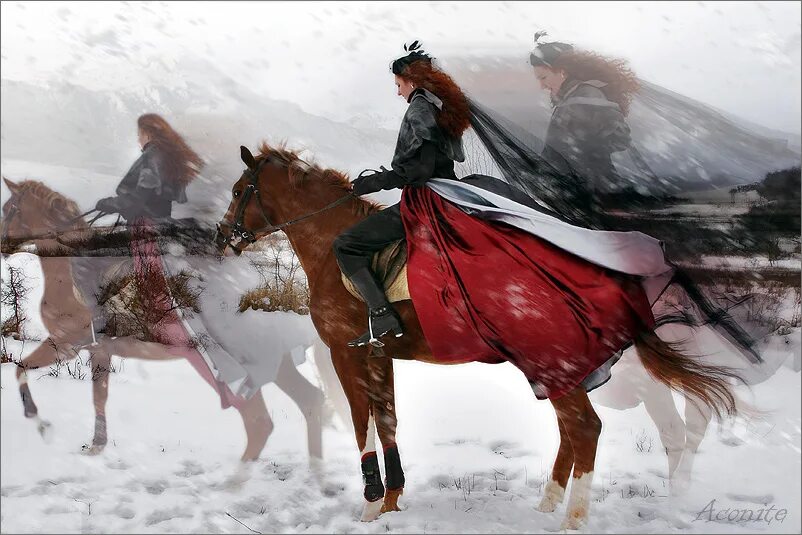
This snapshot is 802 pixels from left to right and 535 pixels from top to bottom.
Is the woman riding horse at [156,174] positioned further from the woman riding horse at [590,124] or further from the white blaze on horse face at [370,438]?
the woman riding horse at [590,124]

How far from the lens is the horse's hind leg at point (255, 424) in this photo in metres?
3.43

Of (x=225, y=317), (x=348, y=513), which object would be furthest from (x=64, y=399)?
(x=348, y=513)

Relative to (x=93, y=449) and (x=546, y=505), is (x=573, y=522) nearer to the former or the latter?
(x=546, y=505)

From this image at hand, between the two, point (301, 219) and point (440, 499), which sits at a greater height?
point (301, 219)

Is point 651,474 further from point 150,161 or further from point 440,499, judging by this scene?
point 150,161

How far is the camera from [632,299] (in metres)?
2.55

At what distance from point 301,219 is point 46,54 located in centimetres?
225

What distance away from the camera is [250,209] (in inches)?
123

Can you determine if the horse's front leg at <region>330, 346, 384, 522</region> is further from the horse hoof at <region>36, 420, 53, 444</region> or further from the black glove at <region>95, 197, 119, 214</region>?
the horse hoof at <region>36, 420, 53, 444</region>

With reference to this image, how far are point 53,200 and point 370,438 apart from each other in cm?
255

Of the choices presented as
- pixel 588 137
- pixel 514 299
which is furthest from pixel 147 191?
pixel 588 137

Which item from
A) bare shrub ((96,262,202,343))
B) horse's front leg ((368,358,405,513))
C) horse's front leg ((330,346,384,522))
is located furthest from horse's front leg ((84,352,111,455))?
horse's front leg ((368,358,405,513))

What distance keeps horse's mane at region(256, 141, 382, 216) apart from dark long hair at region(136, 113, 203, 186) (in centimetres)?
74

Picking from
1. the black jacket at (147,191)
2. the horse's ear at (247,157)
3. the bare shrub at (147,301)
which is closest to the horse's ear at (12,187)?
the black jacket at (147,191)
